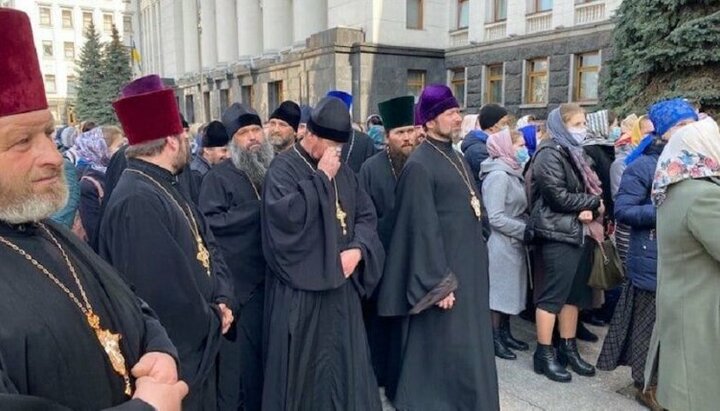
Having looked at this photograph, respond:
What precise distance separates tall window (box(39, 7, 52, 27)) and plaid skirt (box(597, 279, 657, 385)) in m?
71.2

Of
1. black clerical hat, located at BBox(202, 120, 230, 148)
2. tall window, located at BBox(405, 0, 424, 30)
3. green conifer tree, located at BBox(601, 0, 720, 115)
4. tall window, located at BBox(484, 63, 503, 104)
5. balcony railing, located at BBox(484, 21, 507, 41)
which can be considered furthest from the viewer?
tall window, located at BBox(405, 0, 424, 30)

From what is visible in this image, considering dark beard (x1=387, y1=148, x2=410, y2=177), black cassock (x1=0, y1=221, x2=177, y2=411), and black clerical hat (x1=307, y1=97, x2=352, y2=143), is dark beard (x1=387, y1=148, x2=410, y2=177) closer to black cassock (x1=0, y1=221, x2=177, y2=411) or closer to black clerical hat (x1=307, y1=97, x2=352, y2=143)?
black clerical hat (x1=307, y1=97, x2=352, y2=143)

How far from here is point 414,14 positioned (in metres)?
21.9

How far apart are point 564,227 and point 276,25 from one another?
1008 inches

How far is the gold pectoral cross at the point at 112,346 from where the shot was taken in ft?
5.04

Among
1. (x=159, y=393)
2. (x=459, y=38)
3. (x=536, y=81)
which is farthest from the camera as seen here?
(x=459, y=38)

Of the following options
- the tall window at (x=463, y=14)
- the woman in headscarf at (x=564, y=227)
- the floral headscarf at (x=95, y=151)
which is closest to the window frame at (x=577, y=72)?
the tall window at (x=463, y=14)

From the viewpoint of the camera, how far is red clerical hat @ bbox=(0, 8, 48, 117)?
1.43m

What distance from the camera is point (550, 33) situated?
17.2 meters

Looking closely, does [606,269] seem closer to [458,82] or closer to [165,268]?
[165,268]

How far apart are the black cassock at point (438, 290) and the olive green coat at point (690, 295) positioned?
3.74 feet

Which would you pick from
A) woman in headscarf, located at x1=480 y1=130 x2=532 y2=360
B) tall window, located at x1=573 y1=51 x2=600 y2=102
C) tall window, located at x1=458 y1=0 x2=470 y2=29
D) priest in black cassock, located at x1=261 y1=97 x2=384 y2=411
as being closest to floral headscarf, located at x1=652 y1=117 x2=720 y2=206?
priest in black cassock, located at x1=261 y1=97 x2=384 y2=411

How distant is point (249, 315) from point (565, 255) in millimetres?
2405

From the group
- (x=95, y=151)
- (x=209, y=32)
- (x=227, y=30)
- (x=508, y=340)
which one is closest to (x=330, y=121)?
(x=508, y=340)
